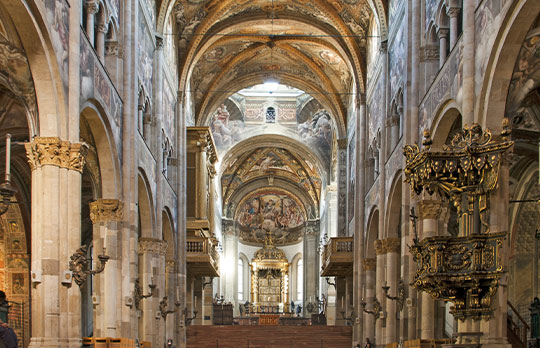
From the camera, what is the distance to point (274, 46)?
144 ft

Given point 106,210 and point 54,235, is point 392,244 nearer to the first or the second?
point 106,210

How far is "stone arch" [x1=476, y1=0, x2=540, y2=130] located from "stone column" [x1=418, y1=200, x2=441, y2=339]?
530 centimetres

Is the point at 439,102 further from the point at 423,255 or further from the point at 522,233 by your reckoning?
the point at 522,233

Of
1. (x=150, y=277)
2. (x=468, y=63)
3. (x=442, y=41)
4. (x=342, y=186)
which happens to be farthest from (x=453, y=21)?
(x=342, y=186)

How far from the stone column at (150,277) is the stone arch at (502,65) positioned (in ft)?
50.8

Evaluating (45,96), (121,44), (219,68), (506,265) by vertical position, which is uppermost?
(219,68)

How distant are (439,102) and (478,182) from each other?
19.4 ft

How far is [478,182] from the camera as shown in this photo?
14812 millimetres

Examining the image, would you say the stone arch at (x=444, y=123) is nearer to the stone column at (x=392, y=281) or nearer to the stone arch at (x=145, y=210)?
the stone column at (x=392, y=281)

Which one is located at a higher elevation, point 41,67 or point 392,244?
point 41,67

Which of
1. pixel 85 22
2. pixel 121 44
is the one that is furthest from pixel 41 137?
pixel 121 44

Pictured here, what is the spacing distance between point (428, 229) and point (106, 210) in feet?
29.3

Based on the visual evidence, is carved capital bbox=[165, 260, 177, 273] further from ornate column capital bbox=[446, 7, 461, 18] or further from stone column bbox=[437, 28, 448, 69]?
ornate column capital bbox=[446, 7, 461, 18]

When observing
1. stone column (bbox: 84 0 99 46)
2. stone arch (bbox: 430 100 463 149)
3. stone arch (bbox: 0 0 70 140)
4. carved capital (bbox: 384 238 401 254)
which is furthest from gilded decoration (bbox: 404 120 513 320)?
carved capital (bbox: 384 238 401 254)
